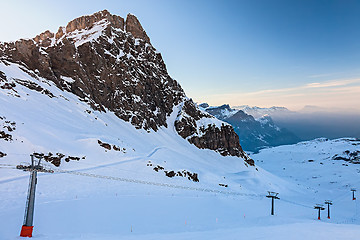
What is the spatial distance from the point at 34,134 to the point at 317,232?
3967 cm

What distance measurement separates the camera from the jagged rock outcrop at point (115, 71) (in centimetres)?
6494

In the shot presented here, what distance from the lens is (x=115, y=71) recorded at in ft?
262

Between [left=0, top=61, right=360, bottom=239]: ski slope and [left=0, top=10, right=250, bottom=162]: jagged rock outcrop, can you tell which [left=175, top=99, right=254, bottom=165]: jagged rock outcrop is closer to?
[left=0, top=10, right=250, bottom=162]: jagged rock outcrop

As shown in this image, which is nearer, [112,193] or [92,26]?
[112,193]

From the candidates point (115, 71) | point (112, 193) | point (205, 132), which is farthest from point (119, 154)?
point (205, 132)

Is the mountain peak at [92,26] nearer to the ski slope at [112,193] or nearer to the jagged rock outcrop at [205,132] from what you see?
the ski slope at [112,193]

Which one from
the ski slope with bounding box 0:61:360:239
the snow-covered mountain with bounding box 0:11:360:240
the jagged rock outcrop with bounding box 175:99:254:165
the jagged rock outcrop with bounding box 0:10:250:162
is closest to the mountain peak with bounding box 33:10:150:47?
the jagged rock outcrop with bounding box 0:10:250:162

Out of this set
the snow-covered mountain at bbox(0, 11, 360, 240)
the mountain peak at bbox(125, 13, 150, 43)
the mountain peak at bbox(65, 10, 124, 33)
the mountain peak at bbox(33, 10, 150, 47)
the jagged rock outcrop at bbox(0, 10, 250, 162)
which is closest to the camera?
the snow-covered mountain at bbox(0, 11, 360, 240)

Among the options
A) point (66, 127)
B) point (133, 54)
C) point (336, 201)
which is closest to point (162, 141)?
point (66, 127)

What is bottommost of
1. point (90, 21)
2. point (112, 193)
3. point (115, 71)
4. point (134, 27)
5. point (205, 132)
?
point (112, 193)

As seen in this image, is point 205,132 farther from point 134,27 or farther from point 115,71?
point 134,27

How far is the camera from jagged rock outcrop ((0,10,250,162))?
64938 mm

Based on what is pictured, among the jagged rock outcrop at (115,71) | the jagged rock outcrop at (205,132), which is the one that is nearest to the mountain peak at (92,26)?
the jagged rock outcrop at (115,71)

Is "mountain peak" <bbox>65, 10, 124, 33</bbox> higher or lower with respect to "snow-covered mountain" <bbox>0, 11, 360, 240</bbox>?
higher
